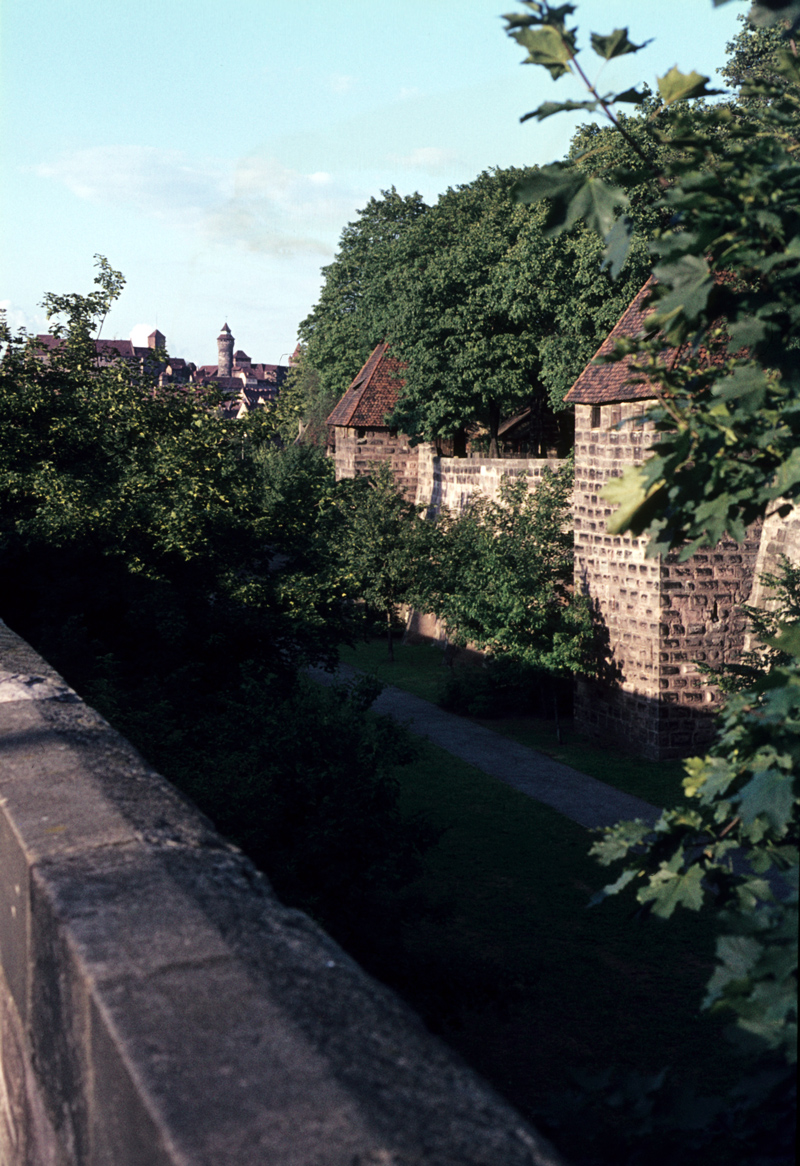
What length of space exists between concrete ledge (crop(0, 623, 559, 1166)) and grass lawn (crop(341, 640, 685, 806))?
26.8 feet

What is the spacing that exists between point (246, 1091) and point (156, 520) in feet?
32.8

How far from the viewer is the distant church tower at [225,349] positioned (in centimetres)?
14700

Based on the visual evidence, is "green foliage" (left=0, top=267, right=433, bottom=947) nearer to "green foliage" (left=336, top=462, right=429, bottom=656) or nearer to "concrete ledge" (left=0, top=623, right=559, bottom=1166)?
"concrete ledge" (left=0, top=623, right=559, bottom=1166)

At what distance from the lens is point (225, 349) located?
5817 inches

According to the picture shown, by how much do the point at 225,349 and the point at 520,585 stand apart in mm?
136137

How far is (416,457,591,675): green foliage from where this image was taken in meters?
17.4

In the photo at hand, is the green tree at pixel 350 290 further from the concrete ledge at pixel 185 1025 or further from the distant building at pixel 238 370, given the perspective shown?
the distant building at pixel 238 370

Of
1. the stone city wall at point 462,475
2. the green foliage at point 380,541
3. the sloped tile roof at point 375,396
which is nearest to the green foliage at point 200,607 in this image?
the stone city wall at point 462,475

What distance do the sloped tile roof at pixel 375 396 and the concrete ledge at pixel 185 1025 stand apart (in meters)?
27.4

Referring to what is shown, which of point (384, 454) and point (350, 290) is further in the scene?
point (350, 290)

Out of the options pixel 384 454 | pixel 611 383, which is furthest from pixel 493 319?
pixel 611 383

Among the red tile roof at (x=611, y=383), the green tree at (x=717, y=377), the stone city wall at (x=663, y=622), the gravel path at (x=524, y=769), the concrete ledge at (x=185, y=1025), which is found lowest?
the gravel path at (x=524, y=769)

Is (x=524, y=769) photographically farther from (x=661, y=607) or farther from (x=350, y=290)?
(x=350, y=290)

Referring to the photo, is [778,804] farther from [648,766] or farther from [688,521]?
[648,766]
